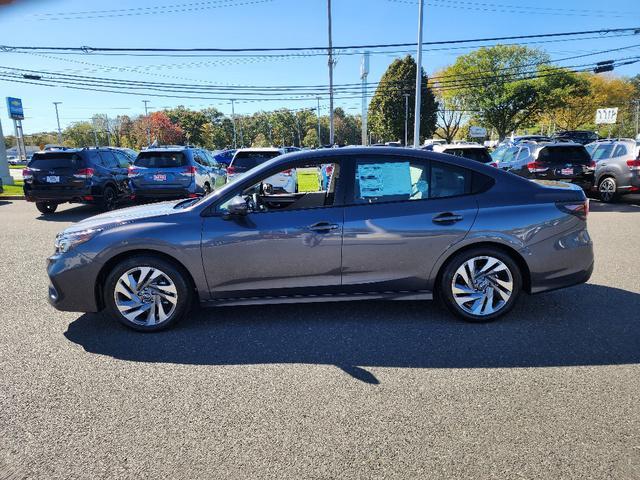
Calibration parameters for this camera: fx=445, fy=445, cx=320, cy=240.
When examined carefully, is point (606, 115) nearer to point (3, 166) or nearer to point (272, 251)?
point (3, 166)

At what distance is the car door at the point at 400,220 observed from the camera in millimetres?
3932

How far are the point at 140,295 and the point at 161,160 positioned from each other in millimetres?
7845

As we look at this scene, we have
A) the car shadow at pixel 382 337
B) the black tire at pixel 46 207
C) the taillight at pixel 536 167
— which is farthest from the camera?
the black tire at pixel 46 207

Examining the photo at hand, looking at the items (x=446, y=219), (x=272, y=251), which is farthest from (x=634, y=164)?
(x=272, y=251)

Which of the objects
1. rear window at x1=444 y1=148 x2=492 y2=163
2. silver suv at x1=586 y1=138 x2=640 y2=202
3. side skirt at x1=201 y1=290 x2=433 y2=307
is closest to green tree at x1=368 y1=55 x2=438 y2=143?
silver suv at x1=586 y1=138 x2=640 y2=202

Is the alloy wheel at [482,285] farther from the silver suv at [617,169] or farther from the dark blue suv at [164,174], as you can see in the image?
the silver suv at [617,169]

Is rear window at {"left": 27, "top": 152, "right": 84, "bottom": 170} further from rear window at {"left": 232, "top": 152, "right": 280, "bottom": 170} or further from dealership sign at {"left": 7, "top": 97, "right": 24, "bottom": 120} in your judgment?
dealership sign at {"left": 7, "top": 97, "right": 24, "bottom": 120}

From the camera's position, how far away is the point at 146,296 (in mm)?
3998

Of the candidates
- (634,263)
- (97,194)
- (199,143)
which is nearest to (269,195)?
(634,263)

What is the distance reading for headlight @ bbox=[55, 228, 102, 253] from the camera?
3.96m

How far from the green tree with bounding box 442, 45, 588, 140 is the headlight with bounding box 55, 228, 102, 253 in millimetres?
49583

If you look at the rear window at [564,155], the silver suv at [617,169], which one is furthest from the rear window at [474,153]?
the silver suv at [617,169]

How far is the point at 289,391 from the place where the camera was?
304 cm

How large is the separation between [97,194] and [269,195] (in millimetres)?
8668
